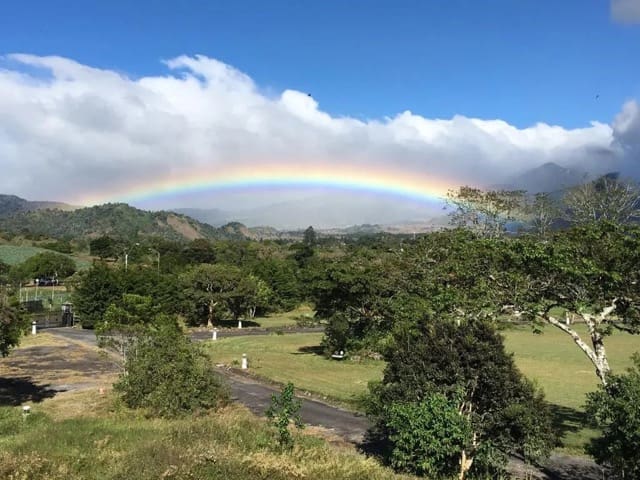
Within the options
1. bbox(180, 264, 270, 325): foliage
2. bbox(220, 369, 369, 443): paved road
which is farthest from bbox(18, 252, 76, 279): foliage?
bbox(220, 369, 369, 443): paved road

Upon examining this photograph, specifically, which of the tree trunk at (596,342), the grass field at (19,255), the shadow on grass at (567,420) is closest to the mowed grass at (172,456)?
the tree trunk at (596,342)

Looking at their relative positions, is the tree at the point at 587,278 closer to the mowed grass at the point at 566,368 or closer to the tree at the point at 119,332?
the mowed grass at the point at 566,368

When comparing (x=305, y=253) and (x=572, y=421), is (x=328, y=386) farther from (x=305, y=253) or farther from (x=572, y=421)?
(x=305, y=253)

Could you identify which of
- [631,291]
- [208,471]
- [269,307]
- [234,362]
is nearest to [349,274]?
[234,362]

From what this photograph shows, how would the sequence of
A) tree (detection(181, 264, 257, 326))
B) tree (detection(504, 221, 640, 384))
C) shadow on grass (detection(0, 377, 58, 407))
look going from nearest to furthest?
1. tree (detection(504, 221, 640, 384))
2. shadow on grass (detection(0, 377, 58, 407))
3. tree (detection(181, 264, 257, 326))

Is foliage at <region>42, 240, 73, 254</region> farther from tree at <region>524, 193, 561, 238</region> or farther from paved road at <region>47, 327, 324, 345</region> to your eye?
tree at <region>524, 193, 561, 238</region>
